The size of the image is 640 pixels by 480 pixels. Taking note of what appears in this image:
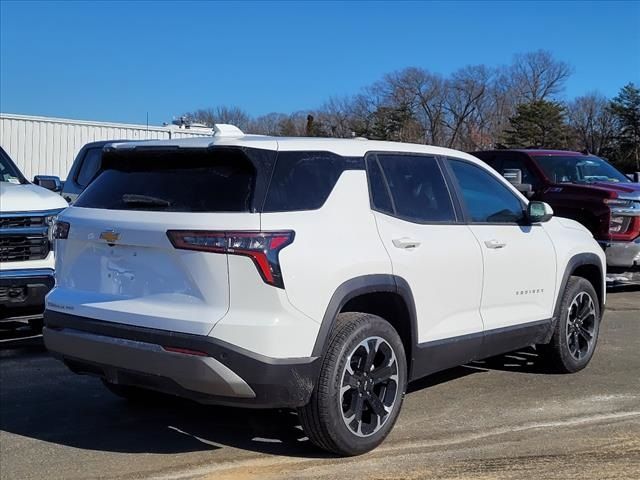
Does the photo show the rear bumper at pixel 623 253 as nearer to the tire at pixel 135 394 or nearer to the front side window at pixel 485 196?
the front side window at pixel 485 196

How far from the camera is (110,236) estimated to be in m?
4.17

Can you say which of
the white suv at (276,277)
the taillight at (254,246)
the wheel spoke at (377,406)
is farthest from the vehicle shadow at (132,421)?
the taillight at (254,246)

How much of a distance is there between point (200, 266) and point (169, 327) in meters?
0.36

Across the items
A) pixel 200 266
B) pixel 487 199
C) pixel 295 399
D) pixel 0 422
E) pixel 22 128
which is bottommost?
pixel 0 422

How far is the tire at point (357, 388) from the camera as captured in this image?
409 cm

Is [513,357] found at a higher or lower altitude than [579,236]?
lower

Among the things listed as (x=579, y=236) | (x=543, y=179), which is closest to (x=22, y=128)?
Result: (x=543, y=179)

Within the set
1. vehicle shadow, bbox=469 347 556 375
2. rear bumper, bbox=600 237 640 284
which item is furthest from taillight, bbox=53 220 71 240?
rear bumper, bbox=600 237 640 284

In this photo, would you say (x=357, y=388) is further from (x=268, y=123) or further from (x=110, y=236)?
(x=268, y=123)

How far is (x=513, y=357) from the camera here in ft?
23.0

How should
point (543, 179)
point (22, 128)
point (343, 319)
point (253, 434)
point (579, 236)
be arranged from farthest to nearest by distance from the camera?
1. point (22, 128)
2. point (543, 179)
3. point (579, 236)
4. point (253, 434)
5. point (343, 319)

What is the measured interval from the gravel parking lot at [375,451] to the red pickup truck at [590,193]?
3534 mm

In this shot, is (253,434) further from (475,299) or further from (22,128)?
(22,128)

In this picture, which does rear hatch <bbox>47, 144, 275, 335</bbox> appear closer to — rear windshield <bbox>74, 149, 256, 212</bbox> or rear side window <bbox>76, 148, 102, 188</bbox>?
rear windshield <bbox>74, 149, 256, 212</bbox>
